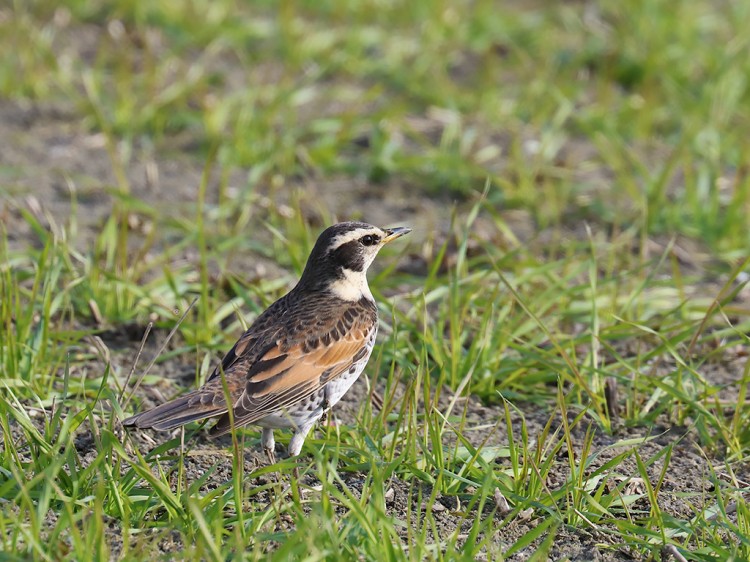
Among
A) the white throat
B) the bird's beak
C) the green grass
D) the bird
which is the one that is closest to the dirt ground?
the green grass

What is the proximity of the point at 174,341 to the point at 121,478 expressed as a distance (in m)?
1.83

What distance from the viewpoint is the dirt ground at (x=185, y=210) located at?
16.2ft

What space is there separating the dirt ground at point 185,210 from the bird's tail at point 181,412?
1.25ft

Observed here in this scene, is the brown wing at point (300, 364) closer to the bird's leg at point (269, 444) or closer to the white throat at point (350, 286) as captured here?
the white throat at point (350, 286)

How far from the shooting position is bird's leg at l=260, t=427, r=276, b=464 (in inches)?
207

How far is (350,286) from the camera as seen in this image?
19.3 feet

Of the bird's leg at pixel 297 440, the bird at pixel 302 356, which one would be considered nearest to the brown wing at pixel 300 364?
the bird at pixel 302 356

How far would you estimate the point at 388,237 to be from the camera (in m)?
6.00

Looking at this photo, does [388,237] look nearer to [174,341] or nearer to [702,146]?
[174,341]

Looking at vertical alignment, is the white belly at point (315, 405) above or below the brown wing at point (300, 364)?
below

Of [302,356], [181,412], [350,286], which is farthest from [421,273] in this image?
[181,412]

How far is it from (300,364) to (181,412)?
27.8 inches

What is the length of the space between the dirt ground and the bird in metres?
0.34

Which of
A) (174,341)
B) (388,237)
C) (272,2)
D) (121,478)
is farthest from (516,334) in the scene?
(272,2)
